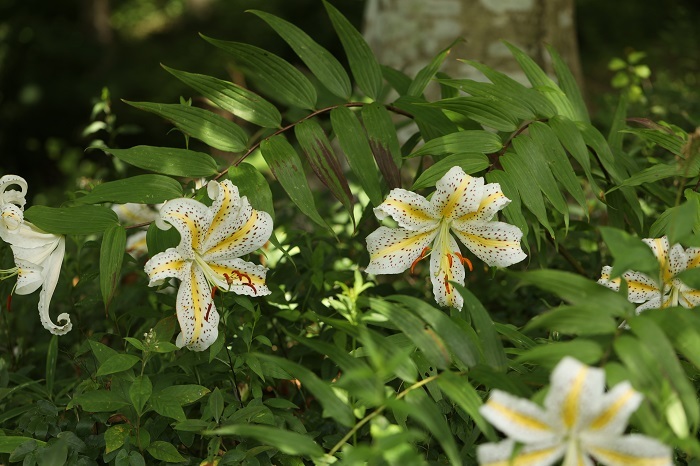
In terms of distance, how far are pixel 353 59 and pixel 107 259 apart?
3.04 feet

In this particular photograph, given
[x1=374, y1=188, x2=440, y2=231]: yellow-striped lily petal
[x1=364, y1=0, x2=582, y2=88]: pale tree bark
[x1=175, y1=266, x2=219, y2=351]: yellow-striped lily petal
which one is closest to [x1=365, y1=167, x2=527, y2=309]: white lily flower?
[x1=374, y1=188, x2=440, y2=231]: yellow-striped lily petal

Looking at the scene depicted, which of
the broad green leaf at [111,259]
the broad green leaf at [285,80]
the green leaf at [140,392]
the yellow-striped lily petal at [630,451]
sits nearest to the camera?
the yellow-striped lily petal at [630,451]

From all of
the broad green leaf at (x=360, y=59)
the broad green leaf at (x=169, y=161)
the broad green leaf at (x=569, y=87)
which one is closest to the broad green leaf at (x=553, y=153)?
the broad green leaf at (x=569, y=87)

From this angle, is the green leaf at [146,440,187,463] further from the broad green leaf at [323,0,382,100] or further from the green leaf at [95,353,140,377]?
the broad green leaf at [323,0,382,100]

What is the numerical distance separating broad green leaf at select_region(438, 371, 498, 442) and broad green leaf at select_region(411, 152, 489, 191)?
613 mm

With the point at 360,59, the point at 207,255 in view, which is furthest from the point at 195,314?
the point at 360,59

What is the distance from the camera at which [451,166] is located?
75.8 inches

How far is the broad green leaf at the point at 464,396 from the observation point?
135cm

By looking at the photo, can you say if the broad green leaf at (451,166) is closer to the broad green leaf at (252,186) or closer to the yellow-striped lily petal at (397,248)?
the yellow-striped lily petal at (397,248)

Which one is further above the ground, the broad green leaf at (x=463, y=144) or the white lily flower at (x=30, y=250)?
the broad green leaf at (x=463, y=144)

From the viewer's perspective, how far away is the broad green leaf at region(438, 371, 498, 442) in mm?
1350

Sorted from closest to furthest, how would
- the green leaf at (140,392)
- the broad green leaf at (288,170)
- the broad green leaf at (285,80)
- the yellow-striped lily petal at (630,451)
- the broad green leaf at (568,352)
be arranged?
the yellow-striped lily petal at (630,451) → the broad green leaf at (568,352) → the green leaf at (140,392) → the broad green leaf at (288,170) → the broad green leaf at (285,80)

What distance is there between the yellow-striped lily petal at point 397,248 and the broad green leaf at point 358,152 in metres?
0.17

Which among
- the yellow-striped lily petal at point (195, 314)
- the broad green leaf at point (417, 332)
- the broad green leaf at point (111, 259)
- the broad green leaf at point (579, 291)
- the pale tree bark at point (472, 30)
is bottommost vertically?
the pale tree bark at point (472, 30)
